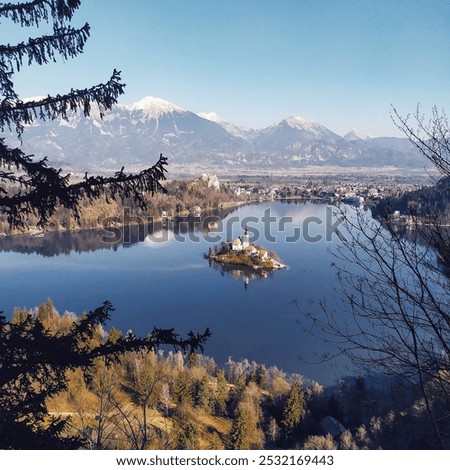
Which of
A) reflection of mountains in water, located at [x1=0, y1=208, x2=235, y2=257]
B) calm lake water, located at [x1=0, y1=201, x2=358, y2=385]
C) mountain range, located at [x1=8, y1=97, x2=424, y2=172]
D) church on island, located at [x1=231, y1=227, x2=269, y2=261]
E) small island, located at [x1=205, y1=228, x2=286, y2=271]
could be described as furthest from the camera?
mountain range, located at [x1=8, y1=97, x2=424, y2=172]

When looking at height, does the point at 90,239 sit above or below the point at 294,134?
below

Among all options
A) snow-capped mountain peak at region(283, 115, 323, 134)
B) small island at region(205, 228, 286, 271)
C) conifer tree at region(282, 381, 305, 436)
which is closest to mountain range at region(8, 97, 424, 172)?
snow-capped mountain peak at region(283, 115, 323, 134)

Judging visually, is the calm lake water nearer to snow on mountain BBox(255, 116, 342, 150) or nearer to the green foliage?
the green foliage

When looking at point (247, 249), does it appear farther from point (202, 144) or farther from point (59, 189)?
point (202, 144)

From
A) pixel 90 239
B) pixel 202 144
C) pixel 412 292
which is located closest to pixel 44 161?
pixel 412 292

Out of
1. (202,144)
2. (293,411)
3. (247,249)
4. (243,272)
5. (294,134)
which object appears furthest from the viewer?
(294,134)
